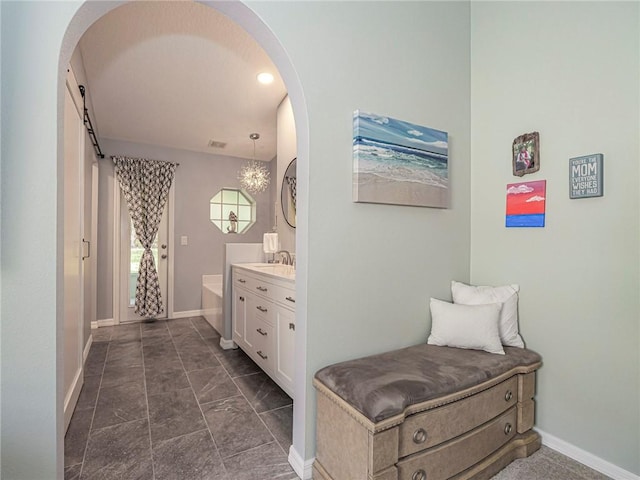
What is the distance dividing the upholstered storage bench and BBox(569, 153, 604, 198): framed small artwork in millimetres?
932

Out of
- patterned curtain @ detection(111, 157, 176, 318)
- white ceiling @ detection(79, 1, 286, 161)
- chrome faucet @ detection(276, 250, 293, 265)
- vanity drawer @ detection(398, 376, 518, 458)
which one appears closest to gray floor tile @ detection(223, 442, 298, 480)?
vanity drawer @ detection(398, 376, 518, 458)

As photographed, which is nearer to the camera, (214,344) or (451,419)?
(451,419)

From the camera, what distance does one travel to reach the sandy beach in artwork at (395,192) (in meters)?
1.68

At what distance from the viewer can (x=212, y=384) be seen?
8.30 feet

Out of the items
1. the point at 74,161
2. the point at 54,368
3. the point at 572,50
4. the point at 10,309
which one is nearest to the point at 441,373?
the point at 54,368

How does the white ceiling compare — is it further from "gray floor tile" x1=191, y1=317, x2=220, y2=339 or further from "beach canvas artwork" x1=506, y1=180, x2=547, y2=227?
"gray floor tile" x1=191, y1=317, x2=220, y2=339

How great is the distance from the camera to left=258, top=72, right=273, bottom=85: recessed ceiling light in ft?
8.88

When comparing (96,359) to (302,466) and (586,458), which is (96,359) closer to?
(302,466)

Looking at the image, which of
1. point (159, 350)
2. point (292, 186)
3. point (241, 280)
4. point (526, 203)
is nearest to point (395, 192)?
point (526, 203)

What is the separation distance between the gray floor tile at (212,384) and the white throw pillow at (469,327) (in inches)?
61.4

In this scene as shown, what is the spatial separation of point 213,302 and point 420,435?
325cm

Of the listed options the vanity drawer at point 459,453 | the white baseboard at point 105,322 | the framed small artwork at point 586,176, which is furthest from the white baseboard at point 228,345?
the framed small artwork at point 586,176

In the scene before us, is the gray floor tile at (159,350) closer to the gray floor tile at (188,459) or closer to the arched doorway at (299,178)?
the gray floor tile at (188,459)

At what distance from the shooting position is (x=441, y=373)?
148cm
